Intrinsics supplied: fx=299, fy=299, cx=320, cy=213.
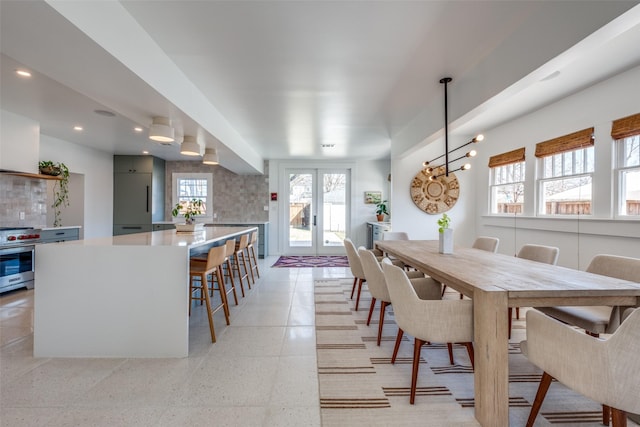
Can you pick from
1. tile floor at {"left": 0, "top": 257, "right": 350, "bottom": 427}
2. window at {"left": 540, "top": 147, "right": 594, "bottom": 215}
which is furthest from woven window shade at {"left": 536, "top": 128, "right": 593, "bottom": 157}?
tile floor at {"left": 0, "top": 257, "right": 350, "bottom": 427}

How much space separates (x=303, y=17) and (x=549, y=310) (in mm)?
2725

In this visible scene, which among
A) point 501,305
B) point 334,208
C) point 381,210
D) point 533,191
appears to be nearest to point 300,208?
point 334,208

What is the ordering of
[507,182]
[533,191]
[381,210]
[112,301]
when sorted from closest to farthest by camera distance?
[112,301] → [533,191] → [507,182] → [381,210]

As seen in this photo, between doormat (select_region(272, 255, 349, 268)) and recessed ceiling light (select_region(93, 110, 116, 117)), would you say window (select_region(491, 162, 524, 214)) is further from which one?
recessed ceiling light (select_region(93, 110, 116, 117))

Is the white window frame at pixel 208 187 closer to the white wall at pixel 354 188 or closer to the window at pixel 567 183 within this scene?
the white wall at pixel 354 188

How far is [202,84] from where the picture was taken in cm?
314

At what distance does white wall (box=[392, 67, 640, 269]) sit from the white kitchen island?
14.0 feet

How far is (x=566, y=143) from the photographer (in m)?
3.89

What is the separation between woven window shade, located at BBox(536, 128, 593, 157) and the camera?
142 inches

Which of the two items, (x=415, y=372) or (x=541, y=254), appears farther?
(x=541, y=254)

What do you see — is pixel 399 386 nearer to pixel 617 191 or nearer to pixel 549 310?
pixel 549 310

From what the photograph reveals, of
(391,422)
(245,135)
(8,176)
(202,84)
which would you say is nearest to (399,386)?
(391,422)

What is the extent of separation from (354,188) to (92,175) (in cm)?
566

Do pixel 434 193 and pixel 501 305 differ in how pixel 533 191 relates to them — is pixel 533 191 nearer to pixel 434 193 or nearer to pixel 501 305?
pixel 434 193
